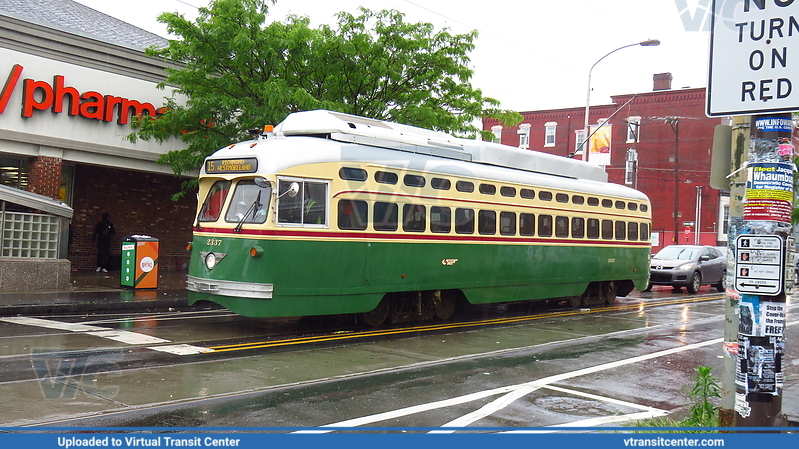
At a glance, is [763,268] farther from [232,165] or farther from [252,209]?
[232,165]

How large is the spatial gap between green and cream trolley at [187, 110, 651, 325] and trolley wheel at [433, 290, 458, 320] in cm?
3

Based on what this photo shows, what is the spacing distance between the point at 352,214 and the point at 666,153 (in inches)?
1830

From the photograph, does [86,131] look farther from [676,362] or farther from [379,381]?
[676,362]

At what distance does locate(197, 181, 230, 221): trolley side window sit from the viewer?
12.4 m

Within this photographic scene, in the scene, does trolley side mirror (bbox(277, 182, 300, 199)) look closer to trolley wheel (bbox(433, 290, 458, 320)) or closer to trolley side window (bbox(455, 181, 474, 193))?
trolley side window (bbox(455, 181, 474, 193))

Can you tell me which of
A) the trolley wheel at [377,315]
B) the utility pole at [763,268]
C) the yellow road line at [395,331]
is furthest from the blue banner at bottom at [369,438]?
the trolley wheel at [377,315]

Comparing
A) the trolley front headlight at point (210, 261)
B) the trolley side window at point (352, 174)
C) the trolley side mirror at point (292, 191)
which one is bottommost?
the trolley front headlight at point (210, 261)

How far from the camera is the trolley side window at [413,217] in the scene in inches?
531

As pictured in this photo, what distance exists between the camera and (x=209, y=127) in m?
19.6

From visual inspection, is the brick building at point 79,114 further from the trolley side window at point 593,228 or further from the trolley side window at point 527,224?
the trolley side window at point 593,228

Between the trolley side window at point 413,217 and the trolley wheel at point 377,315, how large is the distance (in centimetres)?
140

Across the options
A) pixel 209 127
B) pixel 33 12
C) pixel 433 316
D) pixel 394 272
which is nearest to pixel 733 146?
pixel 394 272

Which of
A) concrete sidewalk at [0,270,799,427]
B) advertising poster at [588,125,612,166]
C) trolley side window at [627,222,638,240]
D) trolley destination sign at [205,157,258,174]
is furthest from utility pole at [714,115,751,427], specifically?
advertising poster at [588,125,612,166]

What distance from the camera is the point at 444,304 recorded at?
1505 centimetres
